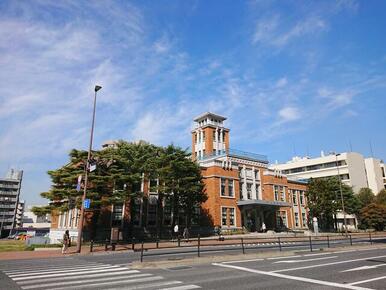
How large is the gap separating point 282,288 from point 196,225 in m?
35.3

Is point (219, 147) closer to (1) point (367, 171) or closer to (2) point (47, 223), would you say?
(1) point (367, 171)

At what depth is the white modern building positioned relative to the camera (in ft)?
297

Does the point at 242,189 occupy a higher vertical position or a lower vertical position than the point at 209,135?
lower

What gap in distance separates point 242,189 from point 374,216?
29.2 metres

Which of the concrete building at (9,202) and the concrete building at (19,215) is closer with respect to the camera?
the concrete building at (9,202)

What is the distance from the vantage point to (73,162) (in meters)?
32.4

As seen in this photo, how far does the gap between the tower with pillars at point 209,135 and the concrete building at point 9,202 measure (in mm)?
77520

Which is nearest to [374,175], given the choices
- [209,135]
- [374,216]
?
[374,216]

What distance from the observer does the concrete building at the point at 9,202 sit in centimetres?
10788

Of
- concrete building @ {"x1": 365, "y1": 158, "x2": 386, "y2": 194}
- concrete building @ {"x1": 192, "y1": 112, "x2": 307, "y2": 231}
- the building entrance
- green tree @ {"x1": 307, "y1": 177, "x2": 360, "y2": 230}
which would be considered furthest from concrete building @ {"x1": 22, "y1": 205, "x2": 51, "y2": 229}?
concrete building @ {"x1": 365, "y1": 158, "x2": 386, "y2": 194}

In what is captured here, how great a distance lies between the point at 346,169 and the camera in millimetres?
90250

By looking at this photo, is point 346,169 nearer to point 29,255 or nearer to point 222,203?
point 222,203

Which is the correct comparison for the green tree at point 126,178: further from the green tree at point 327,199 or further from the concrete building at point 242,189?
the green tree at point 327,199

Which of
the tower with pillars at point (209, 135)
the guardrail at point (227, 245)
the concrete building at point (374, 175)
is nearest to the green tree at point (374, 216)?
the tower with pillars at point (209, 135)
